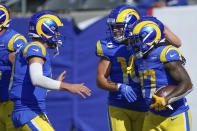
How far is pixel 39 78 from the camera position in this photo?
342cm

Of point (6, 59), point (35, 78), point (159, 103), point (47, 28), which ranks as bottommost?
point (159, 103)

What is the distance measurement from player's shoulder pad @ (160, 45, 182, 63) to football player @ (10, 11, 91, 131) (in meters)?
0.70

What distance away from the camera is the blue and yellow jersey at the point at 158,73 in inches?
138

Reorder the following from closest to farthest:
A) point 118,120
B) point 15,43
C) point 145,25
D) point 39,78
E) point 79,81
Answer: point 39,78, point 145,25, point 118,120, point 15,43, point 79,81

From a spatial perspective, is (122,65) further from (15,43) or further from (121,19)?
(15,43)

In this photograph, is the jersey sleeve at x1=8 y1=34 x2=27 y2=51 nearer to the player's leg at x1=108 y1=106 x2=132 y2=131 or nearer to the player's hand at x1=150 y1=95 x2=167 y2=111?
the player's leg at x1=108 y1=106 x2=132 y2=131

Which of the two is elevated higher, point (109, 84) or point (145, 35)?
point (145, 35)

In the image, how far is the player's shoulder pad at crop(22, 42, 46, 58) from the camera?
351cm

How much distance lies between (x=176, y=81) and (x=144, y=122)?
54cm

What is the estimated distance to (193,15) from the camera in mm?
5855

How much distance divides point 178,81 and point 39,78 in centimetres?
117

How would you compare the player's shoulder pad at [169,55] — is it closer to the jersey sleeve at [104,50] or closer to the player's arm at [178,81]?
the player's arm at [178,81]

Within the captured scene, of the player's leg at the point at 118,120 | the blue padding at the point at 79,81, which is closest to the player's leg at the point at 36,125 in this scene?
the player's leg at the point at 118,120

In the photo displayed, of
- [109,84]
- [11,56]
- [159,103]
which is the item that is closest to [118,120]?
[109,84]
